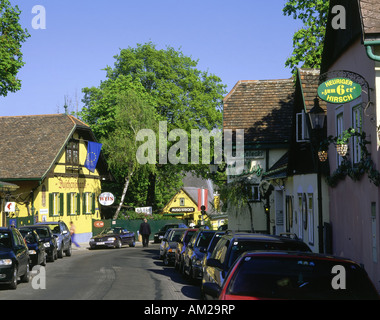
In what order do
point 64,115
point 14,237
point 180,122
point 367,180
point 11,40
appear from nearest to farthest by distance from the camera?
point 367,180, point 14,237, point 11,40, point 64,115, point 180,122

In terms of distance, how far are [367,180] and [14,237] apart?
9643 mm

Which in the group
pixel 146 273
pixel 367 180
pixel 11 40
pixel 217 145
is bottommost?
pixel 146 273

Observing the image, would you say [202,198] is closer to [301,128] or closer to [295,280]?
[301,128]

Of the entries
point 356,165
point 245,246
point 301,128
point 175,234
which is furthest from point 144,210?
point 245,246

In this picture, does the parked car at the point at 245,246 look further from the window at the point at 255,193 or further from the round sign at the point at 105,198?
the round sign at the point at 105,198

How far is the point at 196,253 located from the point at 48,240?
1167 centimetres

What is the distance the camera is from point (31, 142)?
46281 millimetres

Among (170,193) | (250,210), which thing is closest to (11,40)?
(250,210)

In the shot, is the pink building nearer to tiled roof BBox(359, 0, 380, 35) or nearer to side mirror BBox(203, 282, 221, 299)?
tiled roof BBox(359, 0, 380, 35)

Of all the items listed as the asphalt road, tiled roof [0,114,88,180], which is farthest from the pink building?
tiled roof [0,114,88,180]

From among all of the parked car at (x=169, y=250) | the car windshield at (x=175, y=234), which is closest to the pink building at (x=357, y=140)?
the parked car at (x=169, y=250)
